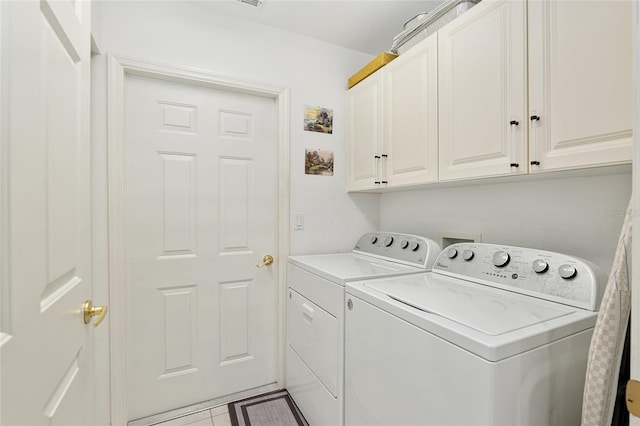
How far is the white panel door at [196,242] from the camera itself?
5.67ft

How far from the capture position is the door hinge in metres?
0.50

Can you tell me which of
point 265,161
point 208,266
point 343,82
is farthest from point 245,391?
point 343,82

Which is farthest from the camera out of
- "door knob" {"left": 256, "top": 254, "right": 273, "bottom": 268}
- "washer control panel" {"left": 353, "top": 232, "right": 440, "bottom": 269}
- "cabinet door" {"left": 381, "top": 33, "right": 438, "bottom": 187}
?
"door knob" {"left": 256, "top": 254, "right": 273, "bottom": 268}

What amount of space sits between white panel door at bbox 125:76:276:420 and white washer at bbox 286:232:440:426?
28cm

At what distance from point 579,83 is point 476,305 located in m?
0.81

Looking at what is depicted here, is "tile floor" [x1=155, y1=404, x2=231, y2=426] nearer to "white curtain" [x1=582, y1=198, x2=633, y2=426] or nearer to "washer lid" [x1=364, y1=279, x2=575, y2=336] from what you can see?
"washer lid" [x1=364, y1=279, x2=575, y2=336]

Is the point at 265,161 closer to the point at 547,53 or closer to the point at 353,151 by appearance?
the point at 353,151

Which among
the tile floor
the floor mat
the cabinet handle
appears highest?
the cabinet handle

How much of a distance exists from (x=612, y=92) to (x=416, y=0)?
1.21 m

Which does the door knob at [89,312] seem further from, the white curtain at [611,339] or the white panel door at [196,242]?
the white curtain at [611,339]

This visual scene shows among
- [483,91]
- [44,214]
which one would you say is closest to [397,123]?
[483,91]

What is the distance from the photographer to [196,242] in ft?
6.11

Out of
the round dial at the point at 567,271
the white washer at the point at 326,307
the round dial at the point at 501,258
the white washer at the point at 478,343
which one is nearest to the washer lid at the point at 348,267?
the white washer at the point at 326,307

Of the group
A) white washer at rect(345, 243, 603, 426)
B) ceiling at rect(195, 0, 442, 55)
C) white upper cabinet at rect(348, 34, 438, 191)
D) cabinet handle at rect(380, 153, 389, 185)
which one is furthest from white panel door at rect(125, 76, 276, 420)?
white washer at rect(345, 243, 603, 426)
